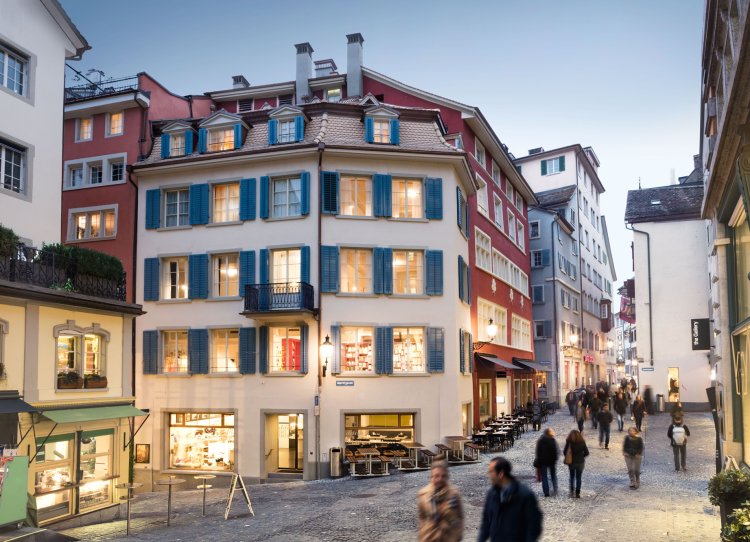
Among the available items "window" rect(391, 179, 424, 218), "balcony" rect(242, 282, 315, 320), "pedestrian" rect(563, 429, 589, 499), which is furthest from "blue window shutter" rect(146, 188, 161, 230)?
"pedestrian" rect(563, 429, 589, 499)

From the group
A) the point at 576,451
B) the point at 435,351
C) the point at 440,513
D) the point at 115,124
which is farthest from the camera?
the point at 115,124

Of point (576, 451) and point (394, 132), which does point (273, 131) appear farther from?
point (576, 451)

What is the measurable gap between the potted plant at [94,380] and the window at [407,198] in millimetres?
11814

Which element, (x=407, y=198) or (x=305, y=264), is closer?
(x=305, y=264)

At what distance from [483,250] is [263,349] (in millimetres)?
12757

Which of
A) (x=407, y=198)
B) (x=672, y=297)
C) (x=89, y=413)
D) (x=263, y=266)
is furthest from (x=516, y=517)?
(x=672, y=297)

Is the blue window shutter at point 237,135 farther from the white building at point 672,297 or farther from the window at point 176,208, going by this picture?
the white building at point 672,297

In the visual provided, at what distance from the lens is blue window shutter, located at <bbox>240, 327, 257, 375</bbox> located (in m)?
27.5

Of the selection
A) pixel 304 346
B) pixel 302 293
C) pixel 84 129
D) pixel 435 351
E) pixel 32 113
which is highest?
pixel 84 129

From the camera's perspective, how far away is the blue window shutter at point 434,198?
27891 mm

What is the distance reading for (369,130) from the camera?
2841 centimetres

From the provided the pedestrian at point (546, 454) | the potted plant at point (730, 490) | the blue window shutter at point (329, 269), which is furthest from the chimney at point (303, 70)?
the potted plant at point (730, 490)

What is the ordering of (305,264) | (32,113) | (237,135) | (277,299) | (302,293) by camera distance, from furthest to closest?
1. (237,135)
2. (305,264)
3. (277,299)
4. (302,293)
5. (32,113)

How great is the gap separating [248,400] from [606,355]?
2420 inches
